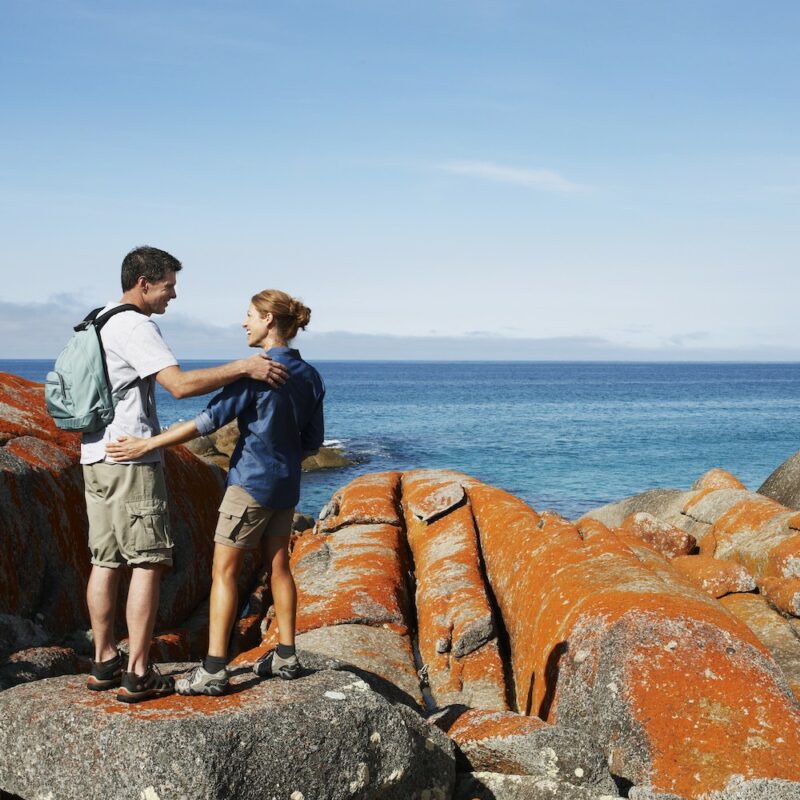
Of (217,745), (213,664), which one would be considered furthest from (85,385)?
(217,745)

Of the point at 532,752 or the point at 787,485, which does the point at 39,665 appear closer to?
the point at 532,752

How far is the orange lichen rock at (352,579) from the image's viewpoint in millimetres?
9523

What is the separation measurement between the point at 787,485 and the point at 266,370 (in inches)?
688

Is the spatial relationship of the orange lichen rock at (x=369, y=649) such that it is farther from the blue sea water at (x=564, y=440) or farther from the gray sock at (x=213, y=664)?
the blue sea water at (x=564, y=440)

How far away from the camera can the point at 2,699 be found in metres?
5.34

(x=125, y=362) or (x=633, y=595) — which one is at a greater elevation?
(x=125, y=362)

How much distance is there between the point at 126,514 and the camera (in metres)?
5.43

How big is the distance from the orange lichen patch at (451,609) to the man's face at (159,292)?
205 inches

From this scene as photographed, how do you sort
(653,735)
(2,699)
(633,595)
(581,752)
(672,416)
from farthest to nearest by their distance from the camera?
(672,416)
(633,595)
(653,735)
(581,752)
(2,699)

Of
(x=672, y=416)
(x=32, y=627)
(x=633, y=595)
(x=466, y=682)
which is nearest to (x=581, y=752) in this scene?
(x=633, y=595)

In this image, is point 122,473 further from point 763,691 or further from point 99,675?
point 763,691

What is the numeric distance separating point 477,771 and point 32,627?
13.8 ft

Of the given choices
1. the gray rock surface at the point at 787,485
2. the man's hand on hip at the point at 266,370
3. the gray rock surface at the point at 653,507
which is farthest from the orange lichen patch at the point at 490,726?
the gray rock surface at the point at 787,485

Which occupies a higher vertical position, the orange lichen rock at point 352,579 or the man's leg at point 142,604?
the man's leg at point 142,604
